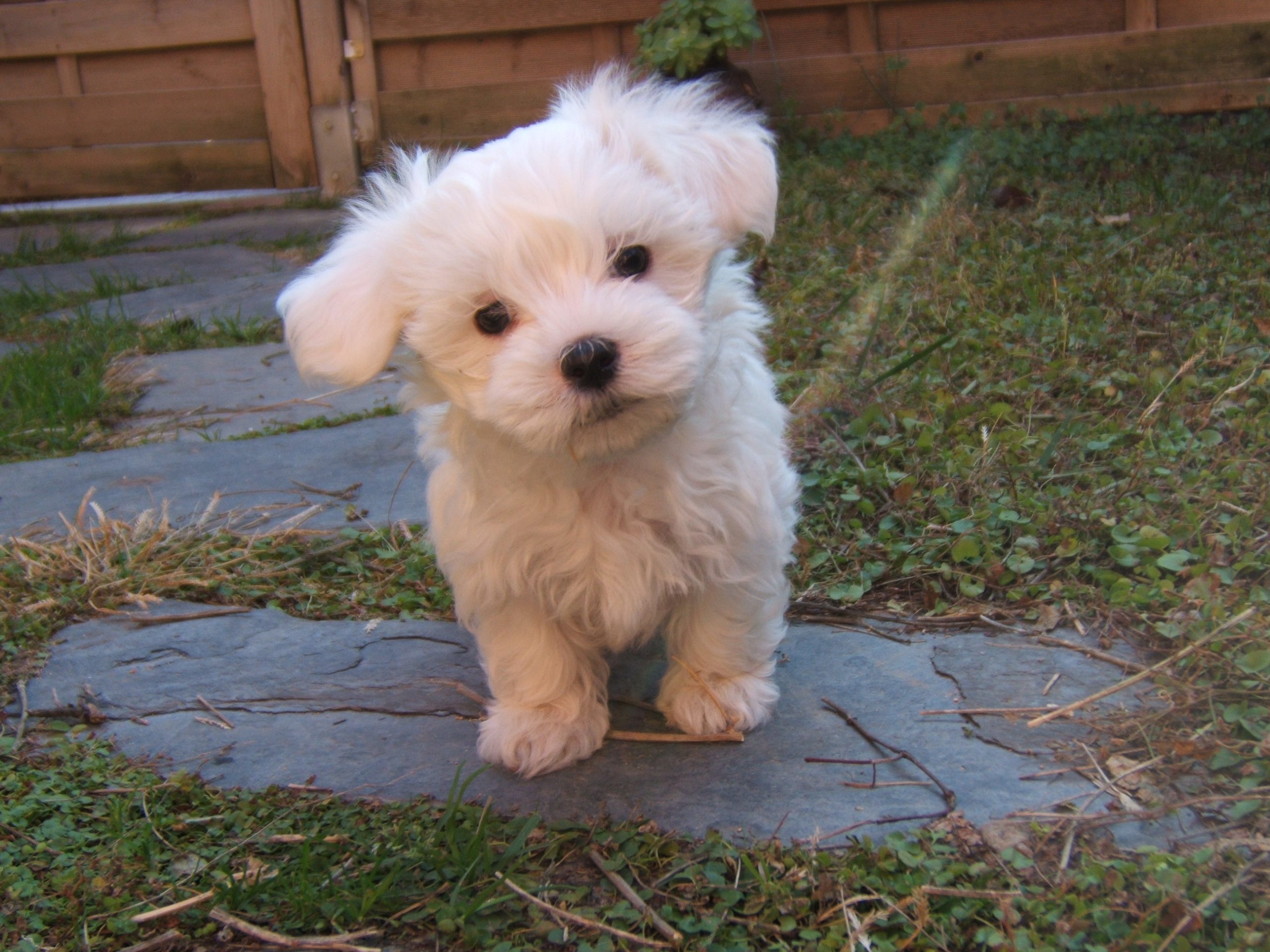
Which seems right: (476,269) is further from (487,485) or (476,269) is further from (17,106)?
(17,106)

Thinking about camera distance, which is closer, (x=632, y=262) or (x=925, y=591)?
(x=632, y=262)

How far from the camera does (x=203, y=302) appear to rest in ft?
20.7

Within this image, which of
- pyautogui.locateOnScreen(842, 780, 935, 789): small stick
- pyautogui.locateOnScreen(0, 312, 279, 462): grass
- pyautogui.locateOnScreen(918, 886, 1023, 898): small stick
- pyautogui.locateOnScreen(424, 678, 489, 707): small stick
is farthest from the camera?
pyautogui.locateOnScreen(0, 312, 279, 462): grass

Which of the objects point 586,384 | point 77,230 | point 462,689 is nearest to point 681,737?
point 462,689

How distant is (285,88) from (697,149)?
23.0 feet

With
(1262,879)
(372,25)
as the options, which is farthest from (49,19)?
(1262,879)

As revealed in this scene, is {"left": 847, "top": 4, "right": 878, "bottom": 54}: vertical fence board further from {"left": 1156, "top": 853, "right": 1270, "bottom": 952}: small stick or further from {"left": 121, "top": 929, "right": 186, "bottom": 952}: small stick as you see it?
{"left": 121, "top": 929, "right": 186, "bottom": 952}: small stick

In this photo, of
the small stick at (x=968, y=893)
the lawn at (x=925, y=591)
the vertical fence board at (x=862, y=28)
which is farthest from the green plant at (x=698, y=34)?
the small stick at (x=968, y=893)

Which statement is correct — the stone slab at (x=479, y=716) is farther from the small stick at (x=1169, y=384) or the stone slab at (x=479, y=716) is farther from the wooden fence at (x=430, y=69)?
the wooden fence at (x=430, y=69)

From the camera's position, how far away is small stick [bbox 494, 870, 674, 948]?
1.82 m

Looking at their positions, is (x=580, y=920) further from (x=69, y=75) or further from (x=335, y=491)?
(x=69, y=75)

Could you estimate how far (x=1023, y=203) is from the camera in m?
5.57

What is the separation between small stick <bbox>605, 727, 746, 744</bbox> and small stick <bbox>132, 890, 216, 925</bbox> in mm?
867

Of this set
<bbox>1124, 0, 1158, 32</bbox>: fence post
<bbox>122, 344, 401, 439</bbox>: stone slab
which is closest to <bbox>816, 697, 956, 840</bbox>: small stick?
<bbox>122, 344, 401, 439</bbox>: stone slab
